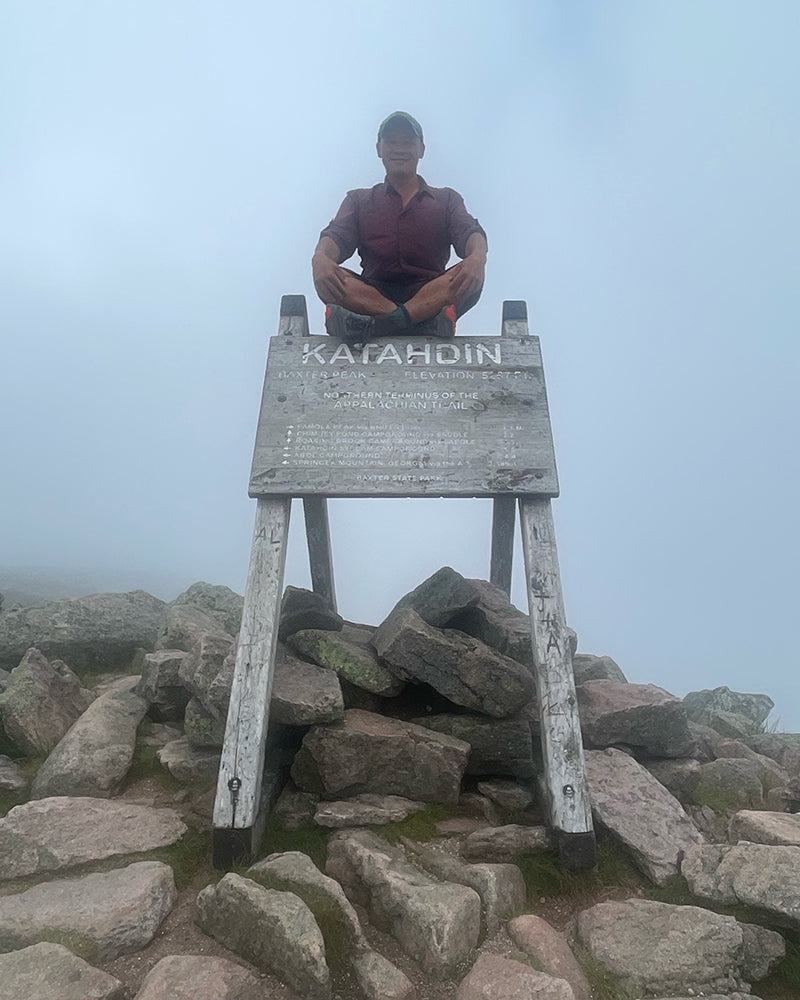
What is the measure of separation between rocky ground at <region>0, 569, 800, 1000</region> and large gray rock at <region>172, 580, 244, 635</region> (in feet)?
8.41

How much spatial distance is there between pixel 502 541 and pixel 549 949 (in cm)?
495

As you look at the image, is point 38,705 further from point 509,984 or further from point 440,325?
point 440,325

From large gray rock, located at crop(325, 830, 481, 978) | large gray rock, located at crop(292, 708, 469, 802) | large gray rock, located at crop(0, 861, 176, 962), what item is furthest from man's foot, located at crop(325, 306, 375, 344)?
large gray rock, located at crop(0, 861, 176, 962)

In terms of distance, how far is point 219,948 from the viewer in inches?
135

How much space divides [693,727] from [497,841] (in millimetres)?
4134

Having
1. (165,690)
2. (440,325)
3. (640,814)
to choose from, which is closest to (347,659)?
(165,690)

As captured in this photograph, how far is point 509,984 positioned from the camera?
310 centimetres

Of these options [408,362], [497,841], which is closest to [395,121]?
[408,362]

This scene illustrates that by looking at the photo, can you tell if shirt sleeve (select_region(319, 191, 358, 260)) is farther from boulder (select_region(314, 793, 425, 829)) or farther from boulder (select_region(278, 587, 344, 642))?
boulder (select_region(314, 793, 425, 829))

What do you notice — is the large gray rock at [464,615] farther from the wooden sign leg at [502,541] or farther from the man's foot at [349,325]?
the man's foot at [349,325]

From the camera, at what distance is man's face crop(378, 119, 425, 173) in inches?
253

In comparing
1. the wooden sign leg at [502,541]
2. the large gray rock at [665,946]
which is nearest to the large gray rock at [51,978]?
the large gray rock at [665,946]

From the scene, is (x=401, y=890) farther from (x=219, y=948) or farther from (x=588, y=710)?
(x=588, y=710)

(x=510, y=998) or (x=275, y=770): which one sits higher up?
(x=275, y=770)
